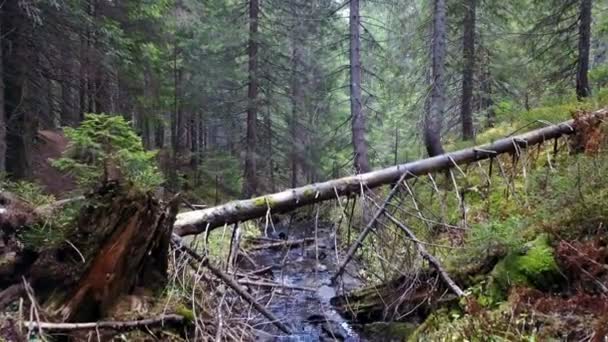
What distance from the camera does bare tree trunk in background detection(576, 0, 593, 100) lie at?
11.7 metres

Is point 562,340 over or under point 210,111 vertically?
under

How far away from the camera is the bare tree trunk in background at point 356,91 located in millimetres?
13125

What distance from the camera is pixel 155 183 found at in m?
4.65

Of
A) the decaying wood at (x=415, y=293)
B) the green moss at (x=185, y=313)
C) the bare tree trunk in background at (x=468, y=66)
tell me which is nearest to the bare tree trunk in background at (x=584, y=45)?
the bare tree trunk in background at (x=468, y=66)

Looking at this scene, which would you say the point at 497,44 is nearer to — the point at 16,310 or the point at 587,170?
the point at 587,170

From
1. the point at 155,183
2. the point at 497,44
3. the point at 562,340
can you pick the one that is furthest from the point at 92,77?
the point at 497,44

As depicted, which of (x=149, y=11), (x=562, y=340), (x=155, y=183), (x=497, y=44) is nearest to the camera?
(x=562, y=340)

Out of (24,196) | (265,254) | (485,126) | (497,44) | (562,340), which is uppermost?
(497,44)

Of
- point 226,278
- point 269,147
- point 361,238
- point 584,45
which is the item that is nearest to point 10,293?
point 226,278

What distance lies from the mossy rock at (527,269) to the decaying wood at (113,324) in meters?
3.32

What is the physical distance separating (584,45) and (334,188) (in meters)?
9.33

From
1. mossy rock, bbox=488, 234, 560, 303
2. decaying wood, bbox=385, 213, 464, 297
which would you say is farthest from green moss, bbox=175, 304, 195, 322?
mossy rock, bbox=488, 234, 560, 303

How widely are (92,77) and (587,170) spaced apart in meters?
12.0

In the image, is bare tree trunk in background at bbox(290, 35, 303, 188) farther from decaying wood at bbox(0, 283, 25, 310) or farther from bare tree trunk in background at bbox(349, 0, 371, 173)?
decaying wood at bbox(0, 283, 25, 310)
